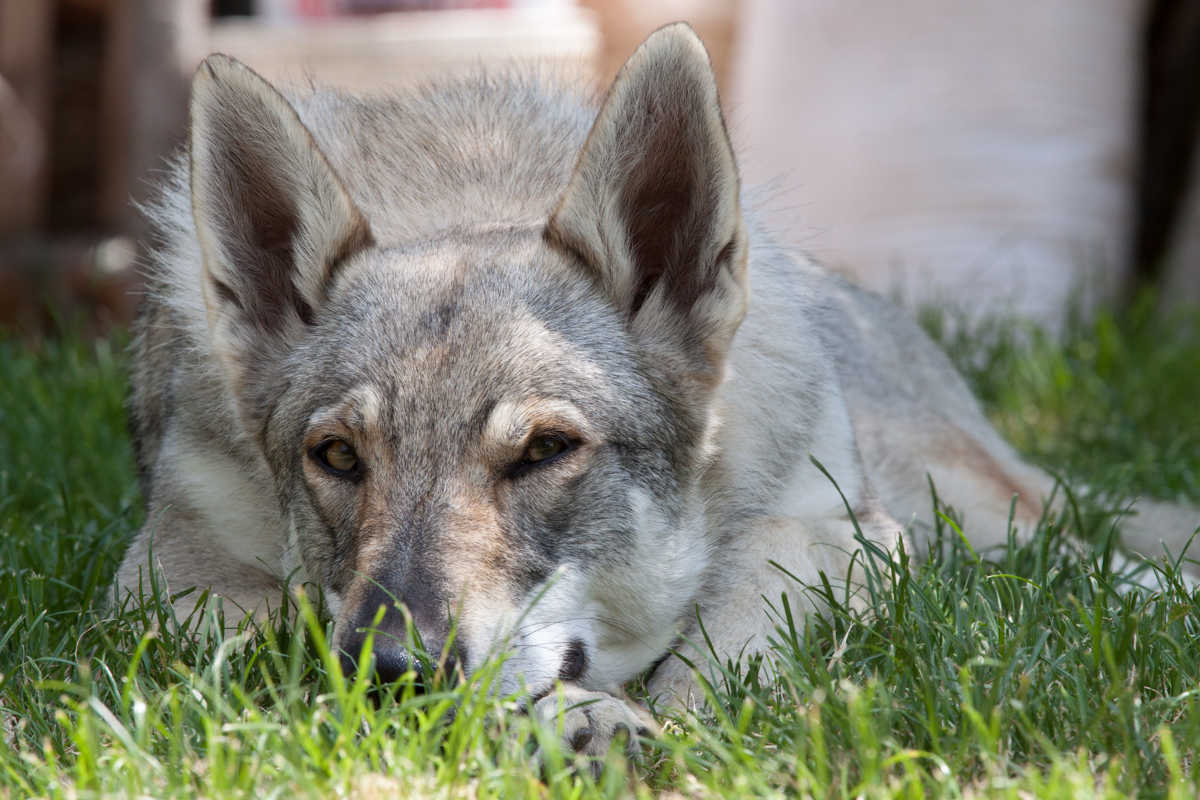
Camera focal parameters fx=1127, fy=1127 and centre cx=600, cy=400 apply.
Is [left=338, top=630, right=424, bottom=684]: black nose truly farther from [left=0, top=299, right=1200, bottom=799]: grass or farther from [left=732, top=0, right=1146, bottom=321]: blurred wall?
[left=732, top=0, right=1146, bottom=321]: blurred wall

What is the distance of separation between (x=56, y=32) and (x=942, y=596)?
8.72 metres

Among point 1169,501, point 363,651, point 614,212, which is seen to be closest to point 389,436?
point 363,651

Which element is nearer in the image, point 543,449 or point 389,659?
point 389,659

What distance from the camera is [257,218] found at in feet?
9.43

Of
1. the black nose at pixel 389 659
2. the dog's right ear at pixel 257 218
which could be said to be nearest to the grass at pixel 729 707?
the black nose at pixel 389 659

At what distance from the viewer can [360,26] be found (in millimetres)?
10273

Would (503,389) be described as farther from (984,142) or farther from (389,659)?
(984,142)

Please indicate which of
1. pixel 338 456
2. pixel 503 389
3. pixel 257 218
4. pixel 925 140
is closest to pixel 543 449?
pixel 503 389

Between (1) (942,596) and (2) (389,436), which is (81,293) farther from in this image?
(1) (942,596)

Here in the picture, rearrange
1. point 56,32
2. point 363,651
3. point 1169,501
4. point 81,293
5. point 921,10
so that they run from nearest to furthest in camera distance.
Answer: point 363,651
point 1169,501
point 921,10
point 81,293
point 56,32

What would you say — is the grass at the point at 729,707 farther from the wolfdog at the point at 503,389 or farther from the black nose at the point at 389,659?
the wolfdog at the point at 503,389

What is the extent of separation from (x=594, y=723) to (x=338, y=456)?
83cm

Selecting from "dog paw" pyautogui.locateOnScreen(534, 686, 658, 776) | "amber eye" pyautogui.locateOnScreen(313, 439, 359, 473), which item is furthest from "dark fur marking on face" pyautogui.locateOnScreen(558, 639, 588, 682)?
"amber eye" pyautogui.locateOnScreen(313, 439, 359, 473)

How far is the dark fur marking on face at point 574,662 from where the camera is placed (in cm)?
248
